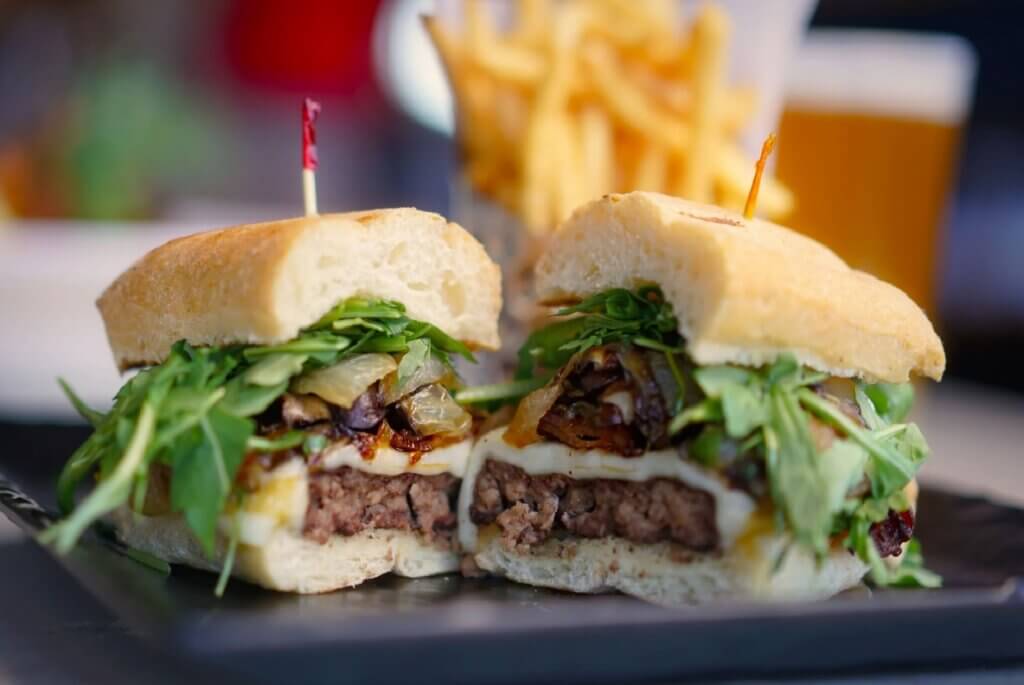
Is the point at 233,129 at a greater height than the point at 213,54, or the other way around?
the point at 213,54

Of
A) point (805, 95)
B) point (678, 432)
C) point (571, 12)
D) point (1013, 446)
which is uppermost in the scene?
point (571, 12)

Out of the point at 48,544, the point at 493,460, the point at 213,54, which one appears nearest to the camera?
the point at 48,544

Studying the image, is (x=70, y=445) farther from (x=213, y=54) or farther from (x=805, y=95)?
(x=213, y=54)

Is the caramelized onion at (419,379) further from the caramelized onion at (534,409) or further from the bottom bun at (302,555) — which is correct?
the bottom bun at (302,555)

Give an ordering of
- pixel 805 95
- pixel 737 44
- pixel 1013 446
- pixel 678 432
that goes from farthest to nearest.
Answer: pixel 1013 446 → pixel 805 95 → pixel 737 44 → pixel 678 432

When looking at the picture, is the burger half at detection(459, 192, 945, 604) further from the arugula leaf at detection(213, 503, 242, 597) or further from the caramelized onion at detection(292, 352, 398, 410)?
the arugula leaf at detection(213, 503, 242, 597)

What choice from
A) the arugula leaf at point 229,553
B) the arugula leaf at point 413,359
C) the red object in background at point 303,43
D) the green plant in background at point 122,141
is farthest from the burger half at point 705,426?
the red object in background at point 303,43

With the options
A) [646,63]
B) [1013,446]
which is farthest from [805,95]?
[1013,446]
